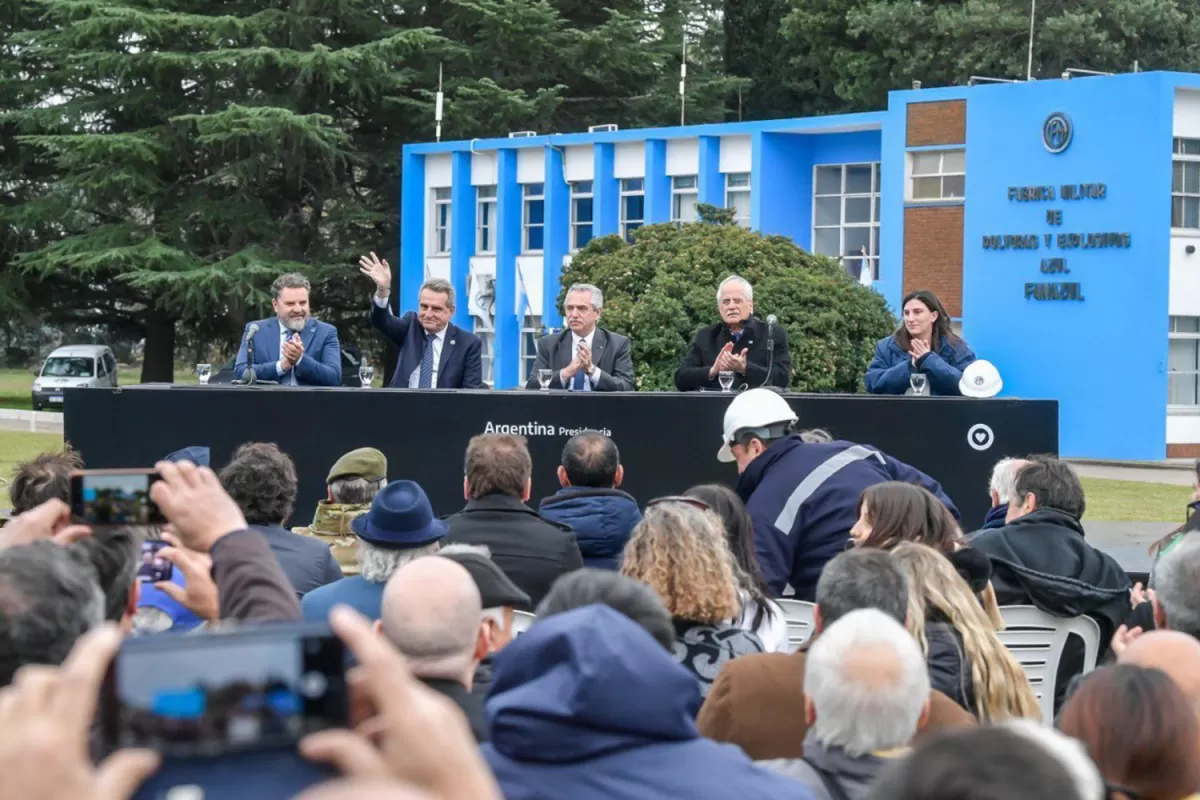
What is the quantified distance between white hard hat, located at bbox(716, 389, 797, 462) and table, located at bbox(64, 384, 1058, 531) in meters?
1.98

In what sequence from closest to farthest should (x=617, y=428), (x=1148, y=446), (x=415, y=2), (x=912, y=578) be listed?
(x=912, y=578) < (x=617, y=428) < (x=1148, y=446) < (x=415, y=2)

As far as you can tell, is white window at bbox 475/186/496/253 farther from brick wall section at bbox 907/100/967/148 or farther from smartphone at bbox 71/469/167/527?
smartphone at bbox 71/469/167/527

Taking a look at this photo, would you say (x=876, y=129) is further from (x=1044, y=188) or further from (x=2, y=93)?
(x=2, y=93)

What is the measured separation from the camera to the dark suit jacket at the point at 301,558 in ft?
19.9

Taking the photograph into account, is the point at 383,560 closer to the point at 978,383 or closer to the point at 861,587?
the point at 861,587

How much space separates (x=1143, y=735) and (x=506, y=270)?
44.9m

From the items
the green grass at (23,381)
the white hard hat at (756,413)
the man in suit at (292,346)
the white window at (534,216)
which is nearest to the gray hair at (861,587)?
the white hard hat at (756,413)

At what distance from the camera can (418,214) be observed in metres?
50.0

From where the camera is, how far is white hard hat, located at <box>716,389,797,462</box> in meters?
7.25

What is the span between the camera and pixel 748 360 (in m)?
9.92

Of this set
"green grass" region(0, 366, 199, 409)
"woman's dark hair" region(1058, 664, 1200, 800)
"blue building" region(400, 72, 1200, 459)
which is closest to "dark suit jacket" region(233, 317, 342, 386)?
"woman's dark hair" region(1058, 664, 1200, 800)

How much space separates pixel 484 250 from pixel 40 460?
43.0m

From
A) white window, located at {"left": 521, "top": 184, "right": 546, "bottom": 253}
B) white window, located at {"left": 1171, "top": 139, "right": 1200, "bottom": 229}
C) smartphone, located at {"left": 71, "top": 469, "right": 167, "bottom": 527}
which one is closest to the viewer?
smartphone, located at {"left": 71, "top": 469, "right": 167, "bottom": 527}

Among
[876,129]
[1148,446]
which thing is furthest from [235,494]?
[876,129]
